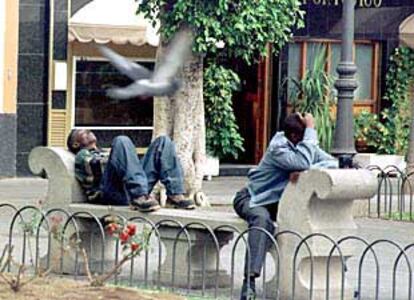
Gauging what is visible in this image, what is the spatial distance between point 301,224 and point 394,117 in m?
15.1

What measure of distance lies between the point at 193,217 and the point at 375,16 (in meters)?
15.0

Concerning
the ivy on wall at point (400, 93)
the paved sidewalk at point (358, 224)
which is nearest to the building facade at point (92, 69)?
the ivy on wall at point (400, 93)

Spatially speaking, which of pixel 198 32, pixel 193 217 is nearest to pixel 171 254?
pixel 193 217

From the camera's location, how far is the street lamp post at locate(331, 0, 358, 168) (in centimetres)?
1686

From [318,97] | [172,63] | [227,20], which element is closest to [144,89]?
[172,63]

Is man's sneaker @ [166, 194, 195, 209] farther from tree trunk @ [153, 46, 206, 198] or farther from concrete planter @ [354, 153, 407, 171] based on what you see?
concrete planter @ [354, 153, 407, 171]

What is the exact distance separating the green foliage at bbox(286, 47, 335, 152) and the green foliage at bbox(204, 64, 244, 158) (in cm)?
127

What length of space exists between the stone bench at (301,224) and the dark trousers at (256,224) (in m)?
0.11

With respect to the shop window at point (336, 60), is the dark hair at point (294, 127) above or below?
below

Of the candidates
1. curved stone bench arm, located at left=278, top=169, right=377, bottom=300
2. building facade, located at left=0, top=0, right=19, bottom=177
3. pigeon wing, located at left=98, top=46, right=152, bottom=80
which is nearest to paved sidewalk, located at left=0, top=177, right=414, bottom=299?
building facade, located at left=0, top=0, right=19, bottom=177

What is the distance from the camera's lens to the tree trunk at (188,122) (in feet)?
56.8

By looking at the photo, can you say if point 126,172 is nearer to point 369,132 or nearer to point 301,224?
point 301,224

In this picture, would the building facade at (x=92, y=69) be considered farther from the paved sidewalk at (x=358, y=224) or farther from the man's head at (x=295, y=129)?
the man's head at (x=295, y=129)

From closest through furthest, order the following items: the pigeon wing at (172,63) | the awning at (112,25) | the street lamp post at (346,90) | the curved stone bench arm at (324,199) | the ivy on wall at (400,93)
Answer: the pigeon wing at (172,63), the curved stone bench arm at (324,199), the street lamp post at (346,90), the awning at (112,25), the ivy on wall at (400,93)
